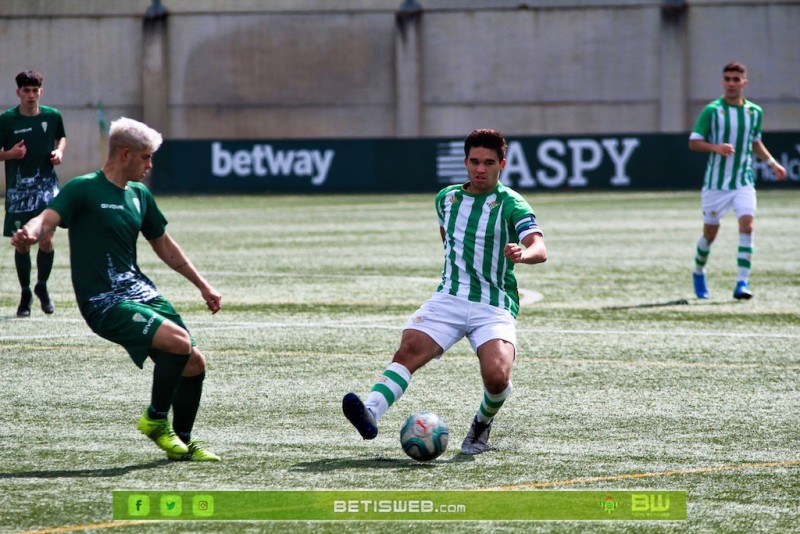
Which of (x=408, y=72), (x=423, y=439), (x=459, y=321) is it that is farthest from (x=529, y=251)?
(x=408, y=72)

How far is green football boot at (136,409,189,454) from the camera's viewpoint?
6.57 metres

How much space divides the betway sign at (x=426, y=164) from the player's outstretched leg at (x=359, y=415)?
28.5 metres

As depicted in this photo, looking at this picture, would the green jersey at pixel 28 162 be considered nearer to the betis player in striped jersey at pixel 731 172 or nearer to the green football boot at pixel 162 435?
the betis player in striped jersey at pixel 731 172

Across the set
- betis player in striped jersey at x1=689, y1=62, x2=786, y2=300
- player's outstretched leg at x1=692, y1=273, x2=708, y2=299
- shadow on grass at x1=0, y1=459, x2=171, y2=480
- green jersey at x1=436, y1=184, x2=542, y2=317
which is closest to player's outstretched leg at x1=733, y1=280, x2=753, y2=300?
betis player in striped jersey at x1=689, y1=62, x2=786, y2=300

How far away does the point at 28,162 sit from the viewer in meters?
12.4

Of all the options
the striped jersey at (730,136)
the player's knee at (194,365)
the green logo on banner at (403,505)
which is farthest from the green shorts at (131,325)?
the striped jersey at (730,136)

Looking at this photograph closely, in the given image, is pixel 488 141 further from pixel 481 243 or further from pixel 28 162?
pixel 28 162

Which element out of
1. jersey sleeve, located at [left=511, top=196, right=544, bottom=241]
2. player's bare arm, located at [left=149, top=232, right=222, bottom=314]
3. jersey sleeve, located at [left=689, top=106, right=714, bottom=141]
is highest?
jersey sleeve, located at [left=689, top=106, right=714, bottom=141]

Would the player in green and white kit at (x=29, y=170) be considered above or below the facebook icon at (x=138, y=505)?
above

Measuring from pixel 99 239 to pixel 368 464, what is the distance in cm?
165

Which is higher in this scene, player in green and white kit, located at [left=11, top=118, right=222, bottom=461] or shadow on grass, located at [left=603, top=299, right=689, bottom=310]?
player in green and white kit, located at [left=11, top=118, right=222, bottom=461]

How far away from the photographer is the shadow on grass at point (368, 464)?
639cm

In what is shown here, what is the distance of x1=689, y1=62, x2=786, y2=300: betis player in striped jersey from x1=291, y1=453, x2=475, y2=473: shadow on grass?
7.67 metres

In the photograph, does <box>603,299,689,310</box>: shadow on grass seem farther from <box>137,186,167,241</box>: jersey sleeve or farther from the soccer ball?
<box>137,186,167,241</box>: jersey sleeve
